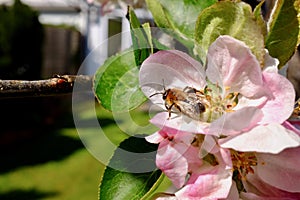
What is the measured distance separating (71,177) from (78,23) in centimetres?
468

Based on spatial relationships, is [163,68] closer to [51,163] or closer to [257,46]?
[257,46]

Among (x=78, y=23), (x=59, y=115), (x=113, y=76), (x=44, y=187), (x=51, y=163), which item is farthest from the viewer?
(x=78, y=23)

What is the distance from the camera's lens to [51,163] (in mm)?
6586

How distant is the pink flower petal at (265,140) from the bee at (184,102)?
5cm

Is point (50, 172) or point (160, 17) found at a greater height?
point (160, 17)

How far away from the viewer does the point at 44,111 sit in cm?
866

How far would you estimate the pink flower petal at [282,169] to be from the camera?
1.44 ft

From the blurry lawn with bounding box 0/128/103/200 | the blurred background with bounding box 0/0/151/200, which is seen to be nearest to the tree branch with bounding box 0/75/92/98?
the blurred background with bounding box 0/0/151/200

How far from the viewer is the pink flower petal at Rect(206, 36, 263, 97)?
455 millimetres

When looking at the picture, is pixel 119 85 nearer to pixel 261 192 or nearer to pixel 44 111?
pixel 261 192

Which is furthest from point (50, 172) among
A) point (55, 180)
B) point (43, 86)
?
point (43, 86)

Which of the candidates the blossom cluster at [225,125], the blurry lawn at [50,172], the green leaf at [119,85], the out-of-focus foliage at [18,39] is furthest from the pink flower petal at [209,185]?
the out-of-focus foliage at [18,39]

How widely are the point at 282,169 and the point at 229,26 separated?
0.42ft

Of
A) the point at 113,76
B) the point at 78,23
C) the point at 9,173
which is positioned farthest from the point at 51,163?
the point at 113,76
